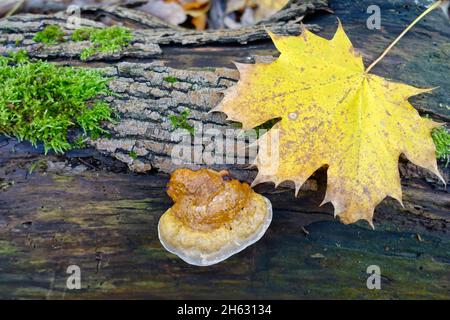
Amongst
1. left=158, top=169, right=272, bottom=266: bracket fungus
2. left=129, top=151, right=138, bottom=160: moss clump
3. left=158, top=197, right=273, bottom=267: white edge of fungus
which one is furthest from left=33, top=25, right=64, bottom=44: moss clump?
left=158, top=197, right=273, bottom=267: white edge of fungus

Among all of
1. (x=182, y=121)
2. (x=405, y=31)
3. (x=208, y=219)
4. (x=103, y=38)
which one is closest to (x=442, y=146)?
(x=405, y=31)

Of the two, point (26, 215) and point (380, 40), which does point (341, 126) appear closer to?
point (380, 40)

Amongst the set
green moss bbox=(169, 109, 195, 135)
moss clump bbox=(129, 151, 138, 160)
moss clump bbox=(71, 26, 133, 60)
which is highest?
moss clump bbox=(71, 26, 133, 60)

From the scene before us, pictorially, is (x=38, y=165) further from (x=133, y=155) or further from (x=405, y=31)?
(x=405, y=31)

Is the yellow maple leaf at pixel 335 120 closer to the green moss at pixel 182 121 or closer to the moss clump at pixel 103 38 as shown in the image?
the green moss at pixel 182 121

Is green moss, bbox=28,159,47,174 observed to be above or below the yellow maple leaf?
below

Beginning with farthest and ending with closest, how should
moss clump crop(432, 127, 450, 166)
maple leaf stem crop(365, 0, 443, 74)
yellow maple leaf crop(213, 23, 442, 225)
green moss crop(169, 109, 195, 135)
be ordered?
maple leaf stem crop(365, 0, 443, 74) → green moss crop(169, 109, 195, 135) → moss clump crop(432, 127, 450, 166) → yellow maple leaf crop(213, 23, 442, 225)

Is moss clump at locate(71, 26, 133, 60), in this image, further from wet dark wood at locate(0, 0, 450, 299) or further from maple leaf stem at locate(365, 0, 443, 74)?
maple leaf stem at locate(365, 0, 443, 74)

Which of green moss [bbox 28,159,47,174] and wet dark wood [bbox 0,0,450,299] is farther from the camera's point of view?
green moss [bbox 28,159,47,174]
